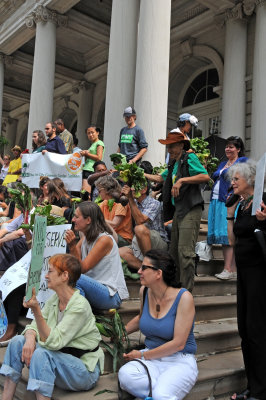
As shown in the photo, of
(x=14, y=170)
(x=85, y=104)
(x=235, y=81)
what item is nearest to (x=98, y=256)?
(x=14, y=170)

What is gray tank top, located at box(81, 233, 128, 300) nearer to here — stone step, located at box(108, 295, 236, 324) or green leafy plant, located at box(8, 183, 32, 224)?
stone step, located at box(108, 295, 236, 324)

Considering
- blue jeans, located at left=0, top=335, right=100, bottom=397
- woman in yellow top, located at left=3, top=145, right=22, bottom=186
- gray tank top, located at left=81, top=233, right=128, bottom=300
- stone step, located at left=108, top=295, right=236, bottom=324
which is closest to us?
blue jeans, located at left=0, top=335, right=100, bottom=397

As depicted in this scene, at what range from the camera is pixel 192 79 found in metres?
15.2

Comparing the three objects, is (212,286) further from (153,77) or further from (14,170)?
(14,170)

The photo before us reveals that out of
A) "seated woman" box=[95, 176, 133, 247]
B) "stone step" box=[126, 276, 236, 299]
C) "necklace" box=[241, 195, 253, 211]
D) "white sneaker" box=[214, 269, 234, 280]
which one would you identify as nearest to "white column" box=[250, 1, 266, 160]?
"white sneaker" box=[214, 269, 234, 280]

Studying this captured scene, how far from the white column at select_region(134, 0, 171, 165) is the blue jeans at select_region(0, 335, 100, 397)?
4.61 metres

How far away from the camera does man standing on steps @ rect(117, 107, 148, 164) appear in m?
6.90

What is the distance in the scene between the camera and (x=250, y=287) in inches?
131

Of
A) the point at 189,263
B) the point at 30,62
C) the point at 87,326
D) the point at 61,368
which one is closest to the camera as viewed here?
the point at 61,368

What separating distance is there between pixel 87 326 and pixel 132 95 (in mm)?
5942

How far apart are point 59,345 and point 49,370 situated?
18 cm

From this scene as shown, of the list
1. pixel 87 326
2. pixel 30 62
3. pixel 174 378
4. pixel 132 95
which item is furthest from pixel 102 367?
pixel 30 62

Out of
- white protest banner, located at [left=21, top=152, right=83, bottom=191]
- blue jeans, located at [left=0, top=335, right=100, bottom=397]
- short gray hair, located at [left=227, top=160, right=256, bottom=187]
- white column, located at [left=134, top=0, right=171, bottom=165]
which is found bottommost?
blue jeans, located at [left=0, top=335, right=100, bottom=397]

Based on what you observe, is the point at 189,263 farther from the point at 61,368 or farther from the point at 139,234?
the point at 61,368
